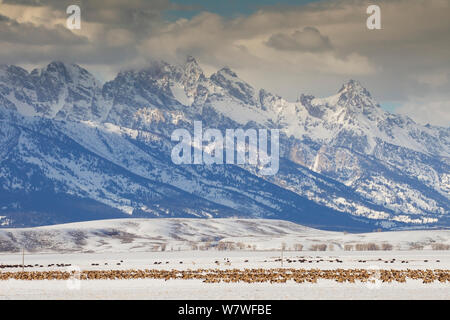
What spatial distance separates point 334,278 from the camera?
107875mm

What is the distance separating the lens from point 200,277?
112 metres

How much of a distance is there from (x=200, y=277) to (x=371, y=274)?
2015 centimetres
